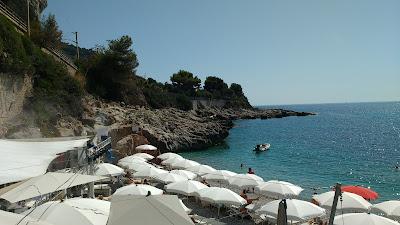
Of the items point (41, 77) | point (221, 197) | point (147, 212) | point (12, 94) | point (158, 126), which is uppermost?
point (41, 77)

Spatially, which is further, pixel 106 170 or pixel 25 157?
pixel 106 170

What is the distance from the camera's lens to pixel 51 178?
35.4ft

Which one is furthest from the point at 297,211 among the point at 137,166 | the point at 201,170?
the point at 137,166

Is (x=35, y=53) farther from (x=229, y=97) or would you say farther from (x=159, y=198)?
(x=229, y=97)

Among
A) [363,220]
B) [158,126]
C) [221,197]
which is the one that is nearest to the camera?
[363,220]

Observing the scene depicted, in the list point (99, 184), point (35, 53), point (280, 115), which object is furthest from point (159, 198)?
point (280, 115)

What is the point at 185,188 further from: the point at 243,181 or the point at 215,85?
the point at 215,85

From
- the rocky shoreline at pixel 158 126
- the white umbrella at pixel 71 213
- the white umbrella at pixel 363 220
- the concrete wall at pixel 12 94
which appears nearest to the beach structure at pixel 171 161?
the rocky shoreline at pixel 158 126

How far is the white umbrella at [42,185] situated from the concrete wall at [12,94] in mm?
12152

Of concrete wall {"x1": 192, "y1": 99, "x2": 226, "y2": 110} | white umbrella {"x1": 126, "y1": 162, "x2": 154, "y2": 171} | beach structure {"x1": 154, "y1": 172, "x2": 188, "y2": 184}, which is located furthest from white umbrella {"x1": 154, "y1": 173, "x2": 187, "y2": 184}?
concrete wall {"x1": 192, "y1": 99, "x2": 226, "y2": 110}

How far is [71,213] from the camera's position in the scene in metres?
8.73

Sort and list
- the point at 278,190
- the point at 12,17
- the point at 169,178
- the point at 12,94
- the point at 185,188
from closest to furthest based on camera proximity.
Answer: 1. the point at 185,188
2. the point at 278,190
3. the point at 169,178
4. the point at 12,94
5. the point at 12,17

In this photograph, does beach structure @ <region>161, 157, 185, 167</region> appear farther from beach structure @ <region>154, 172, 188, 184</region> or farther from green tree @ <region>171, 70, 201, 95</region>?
green tree @ <region>171, 70, 201, 95</region>

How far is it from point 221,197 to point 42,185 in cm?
761
